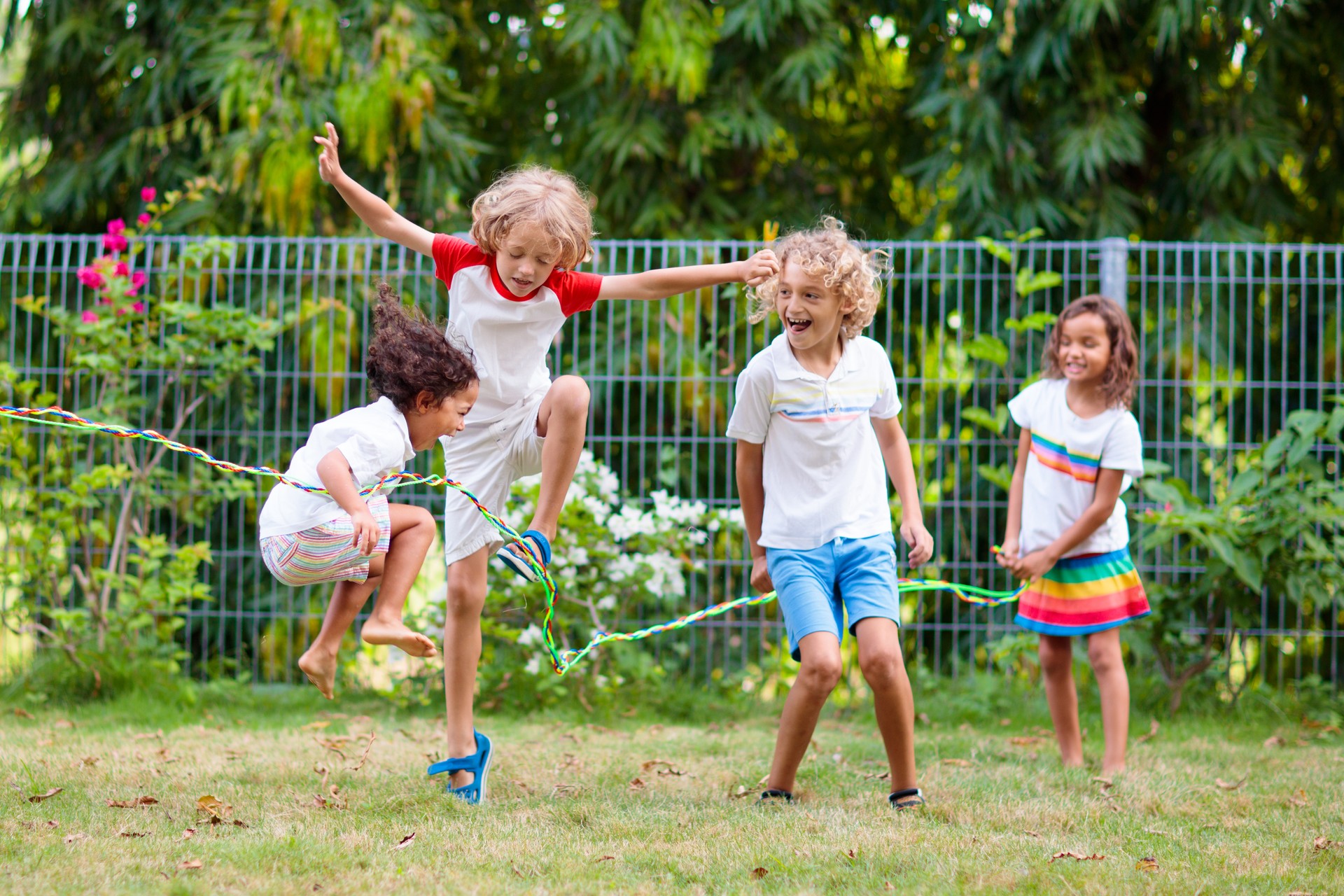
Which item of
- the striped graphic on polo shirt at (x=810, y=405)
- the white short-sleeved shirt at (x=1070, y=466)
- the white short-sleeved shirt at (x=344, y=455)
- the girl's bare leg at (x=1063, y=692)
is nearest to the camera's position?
the white short-sleeved shirt at (x=344, y=455)

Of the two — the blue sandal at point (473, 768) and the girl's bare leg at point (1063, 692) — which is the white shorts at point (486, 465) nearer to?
the blue sandal at point (473, 768)

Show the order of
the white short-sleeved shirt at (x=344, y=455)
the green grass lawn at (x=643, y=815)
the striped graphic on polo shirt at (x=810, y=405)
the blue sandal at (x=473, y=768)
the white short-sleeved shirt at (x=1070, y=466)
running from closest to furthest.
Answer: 1. the green grass lawn at (x=643, y=815)
2. the white short-sleeved shirt at (x=344, y=455)
3. the striped graphic on polo shirt at (x=810, y=405)
4. the blue sandal at (x=473, y=768)
5. the white short-sleeved shirt at (x=1070, y=466)

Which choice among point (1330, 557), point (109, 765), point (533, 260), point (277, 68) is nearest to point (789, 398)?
point (533, 260)

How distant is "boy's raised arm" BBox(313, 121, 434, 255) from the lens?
2.95 metres

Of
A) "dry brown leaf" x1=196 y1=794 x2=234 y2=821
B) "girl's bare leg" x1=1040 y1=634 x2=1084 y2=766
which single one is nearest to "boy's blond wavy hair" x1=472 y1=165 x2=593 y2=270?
"dry brown leaf" x1=196 y1=794 x2=234 y2=821

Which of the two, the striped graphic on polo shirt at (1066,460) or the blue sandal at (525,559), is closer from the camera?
the blue sandal at (525,559)

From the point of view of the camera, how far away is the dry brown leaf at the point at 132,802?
3.03m

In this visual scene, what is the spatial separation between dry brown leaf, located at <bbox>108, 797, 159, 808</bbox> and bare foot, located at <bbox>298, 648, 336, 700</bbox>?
0.51m

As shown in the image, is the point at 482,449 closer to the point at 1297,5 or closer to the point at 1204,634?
the point at 1204,634

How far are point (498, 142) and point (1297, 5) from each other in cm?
434

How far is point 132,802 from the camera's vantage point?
121 inches

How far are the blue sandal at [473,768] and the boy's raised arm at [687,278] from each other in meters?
1.29

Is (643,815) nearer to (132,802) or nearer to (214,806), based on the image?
(214,806)

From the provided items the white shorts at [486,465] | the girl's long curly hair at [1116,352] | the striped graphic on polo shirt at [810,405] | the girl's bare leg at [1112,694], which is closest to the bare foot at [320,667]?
the white shorts at [486,465]
